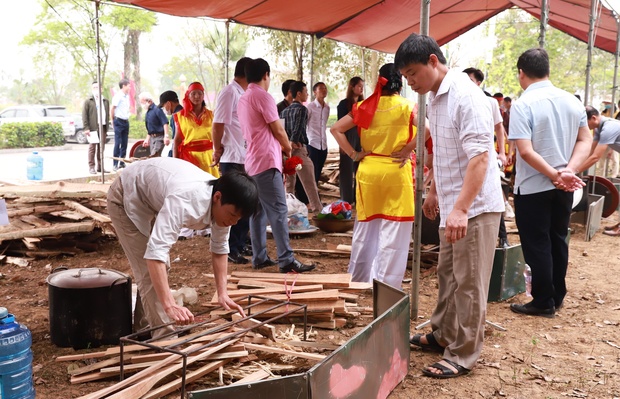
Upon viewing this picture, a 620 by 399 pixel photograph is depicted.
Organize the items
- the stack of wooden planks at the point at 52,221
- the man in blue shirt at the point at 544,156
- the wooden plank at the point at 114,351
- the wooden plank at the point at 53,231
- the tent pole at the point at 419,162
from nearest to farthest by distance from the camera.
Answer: the wooden plank at the point at 114,351
the tent pole at the point at 419,162
the man in blue shirt at the point at 544,156
the wooden plank at the point at 53,231
the stack of wooden planks at the point at 52,221

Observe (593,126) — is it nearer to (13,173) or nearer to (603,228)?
(603,228)

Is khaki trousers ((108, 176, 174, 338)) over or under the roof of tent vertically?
under

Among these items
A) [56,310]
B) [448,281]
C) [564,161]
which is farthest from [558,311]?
[56,310]

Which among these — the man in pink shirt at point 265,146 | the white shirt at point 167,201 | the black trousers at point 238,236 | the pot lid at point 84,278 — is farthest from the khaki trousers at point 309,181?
the white shirt at point 167,201

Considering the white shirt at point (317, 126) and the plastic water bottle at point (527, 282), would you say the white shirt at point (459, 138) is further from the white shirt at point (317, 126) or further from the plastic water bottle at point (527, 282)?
the white shirt at point (317, 126)

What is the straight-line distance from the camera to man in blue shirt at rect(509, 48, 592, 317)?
4.83 metres

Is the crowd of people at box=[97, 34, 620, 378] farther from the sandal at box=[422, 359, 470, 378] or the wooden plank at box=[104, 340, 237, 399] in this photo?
the wooden plank at box=[104, 340, 237, 399]

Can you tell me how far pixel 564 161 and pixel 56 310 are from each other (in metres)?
4.06

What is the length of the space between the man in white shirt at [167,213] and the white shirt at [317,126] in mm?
6279

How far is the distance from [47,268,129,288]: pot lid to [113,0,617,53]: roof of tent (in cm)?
380

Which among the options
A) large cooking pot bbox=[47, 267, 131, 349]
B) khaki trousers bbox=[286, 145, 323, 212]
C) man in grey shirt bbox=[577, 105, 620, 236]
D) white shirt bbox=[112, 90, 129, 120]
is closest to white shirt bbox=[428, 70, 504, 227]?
large cooking pot bbox=[47, 267, 131, 349]

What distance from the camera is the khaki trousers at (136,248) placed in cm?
399

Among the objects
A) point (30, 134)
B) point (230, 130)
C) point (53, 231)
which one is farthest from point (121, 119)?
point (30, 134)

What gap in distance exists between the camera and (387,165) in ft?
16.9
